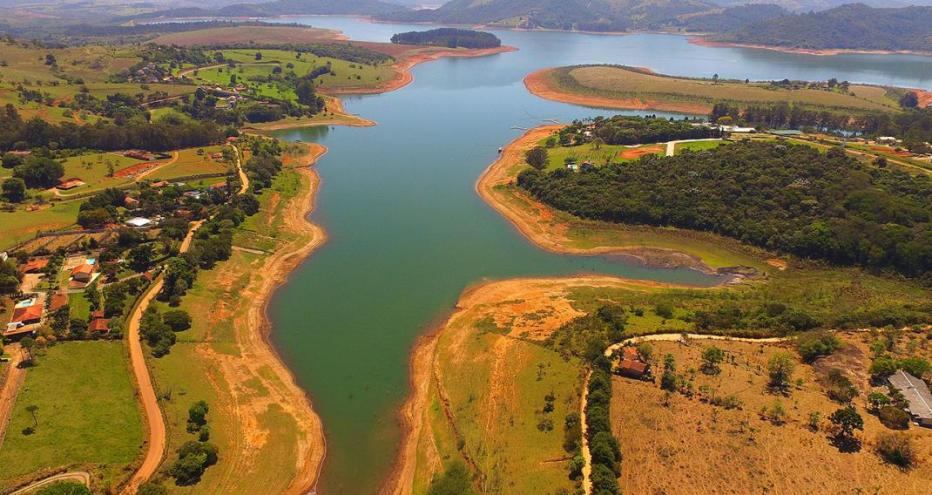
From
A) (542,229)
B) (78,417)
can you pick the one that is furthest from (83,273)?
(542,229)

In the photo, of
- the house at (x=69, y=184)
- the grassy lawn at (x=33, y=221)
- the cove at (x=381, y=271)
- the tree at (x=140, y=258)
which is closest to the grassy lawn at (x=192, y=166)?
the house at (x=69, y=184)

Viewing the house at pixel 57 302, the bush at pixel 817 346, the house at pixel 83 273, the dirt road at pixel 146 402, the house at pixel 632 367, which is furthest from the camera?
the house at pixel 83 273

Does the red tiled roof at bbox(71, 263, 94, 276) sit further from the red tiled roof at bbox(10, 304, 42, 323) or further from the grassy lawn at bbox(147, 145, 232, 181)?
the grassy lawn at bbox(147, 145, 232, 181)

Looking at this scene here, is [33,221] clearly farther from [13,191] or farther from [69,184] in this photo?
[69,184]

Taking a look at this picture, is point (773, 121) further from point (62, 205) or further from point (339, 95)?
point (62, 205)

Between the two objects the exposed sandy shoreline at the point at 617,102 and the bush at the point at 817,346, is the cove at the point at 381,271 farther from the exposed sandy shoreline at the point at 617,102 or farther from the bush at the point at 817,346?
the exposed sandy shoreline at the point at 617,102

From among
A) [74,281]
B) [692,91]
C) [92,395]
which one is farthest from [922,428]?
[692,91]
